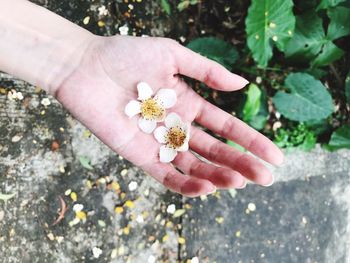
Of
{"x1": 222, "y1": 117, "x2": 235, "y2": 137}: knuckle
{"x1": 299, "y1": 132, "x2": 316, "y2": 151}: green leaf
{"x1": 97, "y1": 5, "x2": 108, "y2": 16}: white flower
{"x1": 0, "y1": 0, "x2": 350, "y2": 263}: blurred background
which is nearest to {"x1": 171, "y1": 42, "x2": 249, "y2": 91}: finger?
{"x1": 222, "y1": 117, "x2": 235, "y2": 137}: knuckle

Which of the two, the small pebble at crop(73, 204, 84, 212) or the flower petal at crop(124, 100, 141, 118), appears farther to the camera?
the small pebble at crop(73, 204, 84, 212)

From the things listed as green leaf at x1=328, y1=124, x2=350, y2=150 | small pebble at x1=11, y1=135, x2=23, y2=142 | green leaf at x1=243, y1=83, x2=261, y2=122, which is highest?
green leaf at x1=243, y1=83, x2=261, y2=122

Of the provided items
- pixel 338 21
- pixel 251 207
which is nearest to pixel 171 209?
pixel 251 207

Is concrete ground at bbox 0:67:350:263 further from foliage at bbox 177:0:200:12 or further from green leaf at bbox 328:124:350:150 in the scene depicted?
foliage at bbox 177:0:200:12

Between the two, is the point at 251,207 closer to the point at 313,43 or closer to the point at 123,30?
the point at 313,43

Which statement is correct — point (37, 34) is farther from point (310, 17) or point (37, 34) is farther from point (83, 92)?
point (310, 17)

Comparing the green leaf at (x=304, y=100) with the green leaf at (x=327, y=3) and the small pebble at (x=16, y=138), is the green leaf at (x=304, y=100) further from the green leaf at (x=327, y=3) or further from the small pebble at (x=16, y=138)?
the small pebble at (x=16, y=138)

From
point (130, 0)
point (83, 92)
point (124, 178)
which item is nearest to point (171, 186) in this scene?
point (83, 92)
